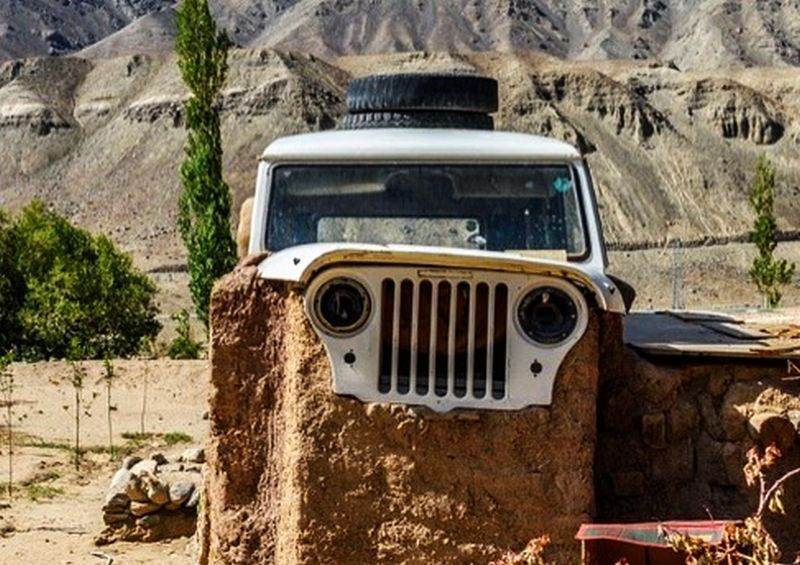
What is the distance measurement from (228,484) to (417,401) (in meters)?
1.05

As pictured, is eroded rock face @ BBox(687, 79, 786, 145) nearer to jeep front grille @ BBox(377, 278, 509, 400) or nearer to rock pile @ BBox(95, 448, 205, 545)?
rock pile @ BBox(95, 448, 205, 545)

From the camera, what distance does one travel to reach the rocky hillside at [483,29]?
14688cm

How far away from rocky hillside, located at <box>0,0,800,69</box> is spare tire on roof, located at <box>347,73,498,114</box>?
138 metres

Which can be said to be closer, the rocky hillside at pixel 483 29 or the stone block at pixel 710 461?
the stone block at pixel 710 461

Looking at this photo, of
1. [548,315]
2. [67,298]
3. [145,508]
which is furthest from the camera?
[67,298]

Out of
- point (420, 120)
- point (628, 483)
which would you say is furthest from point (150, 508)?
point (628, 483)

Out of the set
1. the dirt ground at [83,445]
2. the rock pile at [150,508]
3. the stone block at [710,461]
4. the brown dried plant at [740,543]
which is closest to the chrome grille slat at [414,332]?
the stone block at [710,461]

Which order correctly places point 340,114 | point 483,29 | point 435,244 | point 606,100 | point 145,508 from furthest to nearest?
point 483,29, point 606,100, point 340,114, point 145,508, point 435,244

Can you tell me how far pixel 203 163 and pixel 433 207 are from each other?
26.0 meters

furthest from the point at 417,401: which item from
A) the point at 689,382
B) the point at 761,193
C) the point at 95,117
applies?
the point at 95,117

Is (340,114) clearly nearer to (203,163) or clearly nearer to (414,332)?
(203,163)

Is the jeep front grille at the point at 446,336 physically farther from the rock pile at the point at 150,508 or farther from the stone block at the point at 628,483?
the rock pile at the point at 150,508

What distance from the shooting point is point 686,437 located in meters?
5.68

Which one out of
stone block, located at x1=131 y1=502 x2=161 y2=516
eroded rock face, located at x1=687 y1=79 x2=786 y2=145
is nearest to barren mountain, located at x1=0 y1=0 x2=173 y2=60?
eroded rock face, located at x1=687 y1=79 x2=786 y2=145
